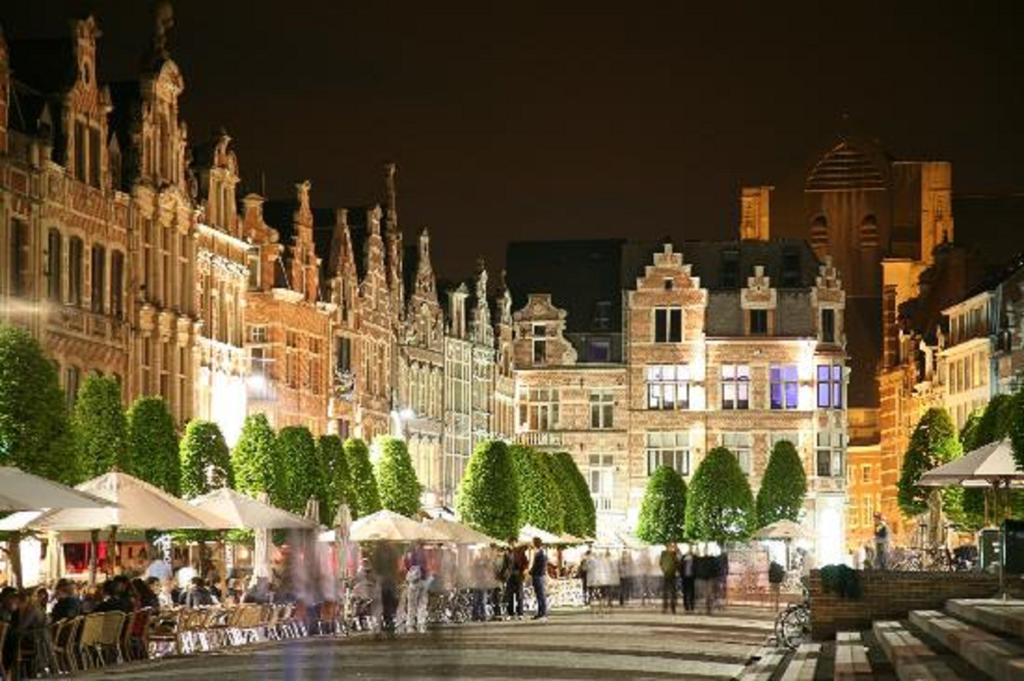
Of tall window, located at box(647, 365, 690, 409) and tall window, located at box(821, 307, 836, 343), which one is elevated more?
tall window, located at box(821, 307, 836, 343)

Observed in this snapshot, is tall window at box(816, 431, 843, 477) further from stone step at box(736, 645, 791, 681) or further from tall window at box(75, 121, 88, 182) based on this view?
stone step at box(736, 645, 791, 681)

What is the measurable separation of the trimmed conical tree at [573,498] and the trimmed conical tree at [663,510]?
565 centimetres

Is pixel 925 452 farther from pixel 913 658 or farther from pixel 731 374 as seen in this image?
pixel 913 658

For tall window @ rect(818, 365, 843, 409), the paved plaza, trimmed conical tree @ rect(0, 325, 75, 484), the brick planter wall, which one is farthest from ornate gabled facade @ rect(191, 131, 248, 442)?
tall window @ rect(818, 365, 843, 409)

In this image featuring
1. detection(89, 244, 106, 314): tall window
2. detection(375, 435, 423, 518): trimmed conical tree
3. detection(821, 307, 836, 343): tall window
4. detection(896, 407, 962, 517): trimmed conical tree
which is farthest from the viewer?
detection(821, 307, 836, 343): tall window

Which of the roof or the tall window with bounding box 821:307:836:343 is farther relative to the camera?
the roof

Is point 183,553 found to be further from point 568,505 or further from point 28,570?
point 568,505

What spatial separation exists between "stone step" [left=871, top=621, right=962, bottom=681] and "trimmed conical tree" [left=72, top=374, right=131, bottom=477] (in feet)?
89.7

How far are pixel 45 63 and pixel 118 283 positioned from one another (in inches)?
261

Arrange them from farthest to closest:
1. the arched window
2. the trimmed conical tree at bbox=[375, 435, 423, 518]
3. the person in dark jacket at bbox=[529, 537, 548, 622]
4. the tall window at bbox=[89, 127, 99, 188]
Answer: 1. the arched window
2. the trimmed conical tree at bbox=[375, 435, 423, 518]
3. the tall window at bbox=[89, 127, 99, 188]
4. the person in dark jacket at bbox=[529, 537, 548, 622]

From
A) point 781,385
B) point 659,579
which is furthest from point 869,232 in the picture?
point 659,579

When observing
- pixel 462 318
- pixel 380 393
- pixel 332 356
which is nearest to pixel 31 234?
pixel 332 356

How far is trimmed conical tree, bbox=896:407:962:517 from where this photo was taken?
107 meters

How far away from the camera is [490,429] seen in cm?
12925
